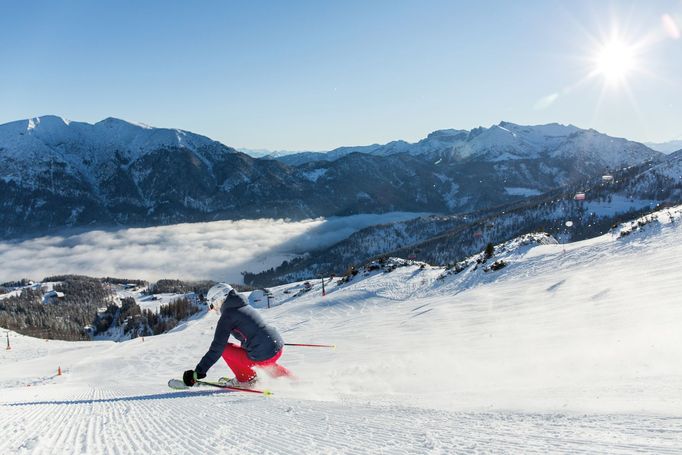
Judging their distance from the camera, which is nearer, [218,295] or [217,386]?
[218,295]

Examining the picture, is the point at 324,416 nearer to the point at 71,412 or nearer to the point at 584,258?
the point at 71,412

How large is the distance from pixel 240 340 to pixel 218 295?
1.13 m

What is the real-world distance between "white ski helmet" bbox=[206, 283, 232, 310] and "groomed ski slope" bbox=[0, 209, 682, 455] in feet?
6.63

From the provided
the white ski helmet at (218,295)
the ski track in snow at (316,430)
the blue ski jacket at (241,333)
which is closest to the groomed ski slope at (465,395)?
the ski track in snow at (316,430)

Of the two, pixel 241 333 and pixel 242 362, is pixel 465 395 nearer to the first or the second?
pixel 241 333

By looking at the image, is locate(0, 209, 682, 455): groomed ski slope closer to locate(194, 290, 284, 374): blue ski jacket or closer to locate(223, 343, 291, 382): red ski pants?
locate(223, 343, 291, 382): red ski pants

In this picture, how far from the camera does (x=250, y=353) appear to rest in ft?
32.1

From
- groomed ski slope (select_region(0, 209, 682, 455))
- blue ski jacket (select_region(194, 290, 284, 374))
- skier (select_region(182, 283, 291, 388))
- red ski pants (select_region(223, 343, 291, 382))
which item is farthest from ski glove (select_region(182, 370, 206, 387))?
red ski pants (select_region(223, 343, 291, 382))

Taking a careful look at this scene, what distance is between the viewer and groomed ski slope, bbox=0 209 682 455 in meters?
5.18

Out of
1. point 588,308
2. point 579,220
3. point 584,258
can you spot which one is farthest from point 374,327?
point 579,220

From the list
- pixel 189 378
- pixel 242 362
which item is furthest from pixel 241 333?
pixel 189 378

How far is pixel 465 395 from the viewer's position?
810cm

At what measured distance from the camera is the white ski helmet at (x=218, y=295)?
9688 millimetres

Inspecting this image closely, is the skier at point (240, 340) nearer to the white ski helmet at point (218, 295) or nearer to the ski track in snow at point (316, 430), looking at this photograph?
the white ski helmet at point (218, 295)
